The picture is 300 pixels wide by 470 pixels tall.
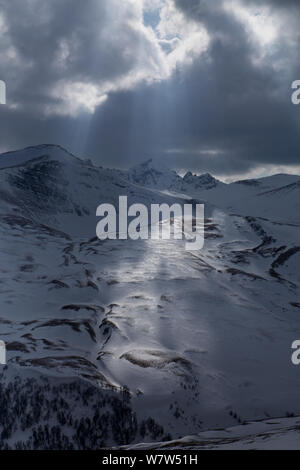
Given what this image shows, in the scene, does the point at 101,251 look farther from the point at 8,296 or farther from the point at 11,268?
the point at 8,296

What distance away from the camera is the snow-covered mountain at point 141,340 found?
140ft

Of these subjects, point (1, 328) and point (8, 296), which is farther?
point (8, 296)

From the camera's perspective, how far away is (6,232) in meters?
135

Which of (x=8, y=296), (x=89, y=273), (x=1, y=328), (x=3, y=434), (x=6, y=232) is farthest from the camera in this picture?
(x=6, y=232)

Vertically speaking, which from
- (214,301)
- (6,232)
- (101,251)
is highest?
(6,232)

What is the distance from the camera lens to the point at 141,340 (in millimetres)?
62281

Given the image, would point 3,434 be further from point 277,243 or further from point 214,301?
point 277,243

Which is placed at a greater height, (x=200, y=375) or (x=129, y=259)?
(x=129, y=259)

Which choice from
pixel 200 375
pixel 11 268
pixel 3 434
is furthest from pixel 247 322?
pixel 11 268

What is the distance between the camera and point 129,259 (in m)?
113

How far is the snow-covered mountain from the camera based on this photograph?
1684 inches

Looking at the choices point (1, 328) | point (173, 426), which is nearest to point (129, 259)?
point (1, 328)
